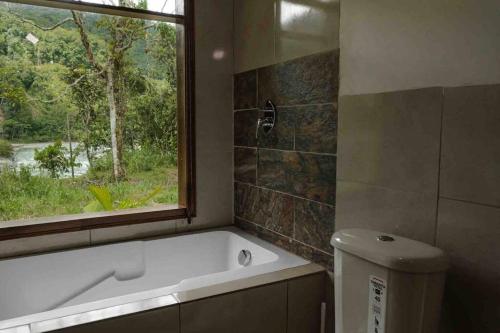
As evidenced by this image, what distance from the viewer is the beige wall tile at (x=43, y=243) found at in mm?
2095

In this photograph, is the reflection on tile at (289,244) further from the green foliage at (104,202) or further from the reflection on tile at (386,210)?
the green foliage at (104,202)

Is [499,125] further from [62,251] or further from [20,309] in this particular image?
[20,309]

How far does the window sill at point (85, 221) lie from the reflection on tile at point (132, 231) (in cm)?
3

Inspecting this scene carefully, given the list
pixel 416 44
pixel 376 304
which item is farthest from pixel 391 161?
pixel 376 304

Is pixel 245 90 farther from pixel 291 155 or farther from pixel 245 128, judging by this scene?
pixel 291 155

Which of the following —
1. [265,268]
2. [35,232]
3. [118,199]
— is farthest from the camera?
[118,199]

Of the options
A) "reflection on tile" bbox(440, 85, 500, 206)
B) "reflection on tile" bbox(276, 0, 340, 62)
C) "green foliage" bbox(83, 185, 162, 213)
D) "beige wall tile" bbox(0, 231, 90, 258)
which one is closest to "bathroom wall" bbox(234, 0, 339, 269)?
"reflection on tile" bbox(276, 0, 340, 62)

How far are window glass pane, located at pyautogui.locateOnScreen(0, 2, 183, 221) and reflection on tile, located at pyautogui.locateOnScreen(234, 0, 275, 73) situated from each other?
1.32 ft

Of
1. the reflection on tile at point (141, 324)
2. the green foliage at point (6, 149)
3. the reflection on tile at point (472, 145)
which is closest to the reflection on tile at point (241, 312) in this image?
the reflection on tile at point (141, 324)

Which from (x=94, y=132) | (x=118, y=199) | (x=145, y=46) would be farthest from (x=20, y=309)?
(x=145, y=46)

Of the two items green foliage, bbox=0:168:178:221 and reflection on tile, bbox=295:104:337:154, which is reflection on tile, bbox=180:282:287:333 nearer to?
reflection on tile, bbox=295:104:337:154

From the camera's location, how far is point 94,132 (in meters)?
2.42

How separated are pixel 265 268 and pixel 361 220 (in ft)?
1.77

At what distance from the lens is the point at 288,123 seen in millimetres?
2158
